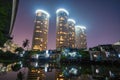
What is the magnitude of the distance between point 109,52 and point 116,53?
190 centimetres

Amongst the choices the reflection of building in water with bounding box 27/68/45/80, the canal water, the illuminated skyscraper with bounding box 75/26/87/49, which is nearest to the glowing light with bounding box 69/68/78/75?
the canal water

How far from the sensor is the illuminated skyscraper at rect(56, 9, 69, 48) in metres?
103

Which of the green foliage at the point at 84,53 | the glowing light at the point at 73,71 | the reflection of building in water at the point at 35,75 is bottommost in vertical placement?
the reflection of building in water at the point at 35,75

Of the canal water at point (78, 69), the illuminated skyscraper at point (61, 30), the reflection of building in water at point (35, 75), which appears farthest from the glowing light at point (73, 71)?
the illuminated skyscraper at point (61, 30)

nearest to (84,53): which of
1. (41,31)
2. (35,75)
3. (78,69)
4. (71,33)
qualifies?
(78,69)

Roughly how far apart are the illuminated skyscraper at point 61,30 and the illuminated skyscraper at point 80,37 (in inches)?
789

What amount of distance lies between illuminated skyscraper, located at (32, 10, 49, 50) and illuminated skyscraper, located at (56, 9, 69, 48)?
8.76m

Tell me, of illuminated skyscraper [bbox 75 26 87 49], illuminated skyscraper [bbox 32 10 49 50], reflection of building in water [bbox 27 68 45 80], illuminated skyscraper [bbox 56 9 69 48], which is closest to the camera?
reflection of building in water [bbox 27 68 45 80]

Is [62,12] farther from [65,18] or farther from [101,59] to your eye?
[101,59]

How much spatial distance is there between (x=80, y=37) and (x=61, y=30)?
26440 millimetres

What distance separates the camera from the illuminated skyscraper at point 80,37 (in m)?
124

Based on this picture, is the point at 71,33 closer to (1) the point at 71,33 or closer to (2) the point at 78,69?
(1) the point at 71,33

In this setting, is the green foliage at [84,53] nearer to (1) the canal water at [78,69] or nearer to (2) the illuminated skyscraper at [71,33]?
(1) the canal water at [78,69]

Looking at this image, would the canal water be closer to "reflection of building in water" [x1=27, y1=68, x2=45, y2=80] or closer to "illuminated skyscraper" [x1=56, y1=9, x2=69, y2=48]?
"reflection of building in water" [x1=27, y1=68, x2=45, y2=80]
